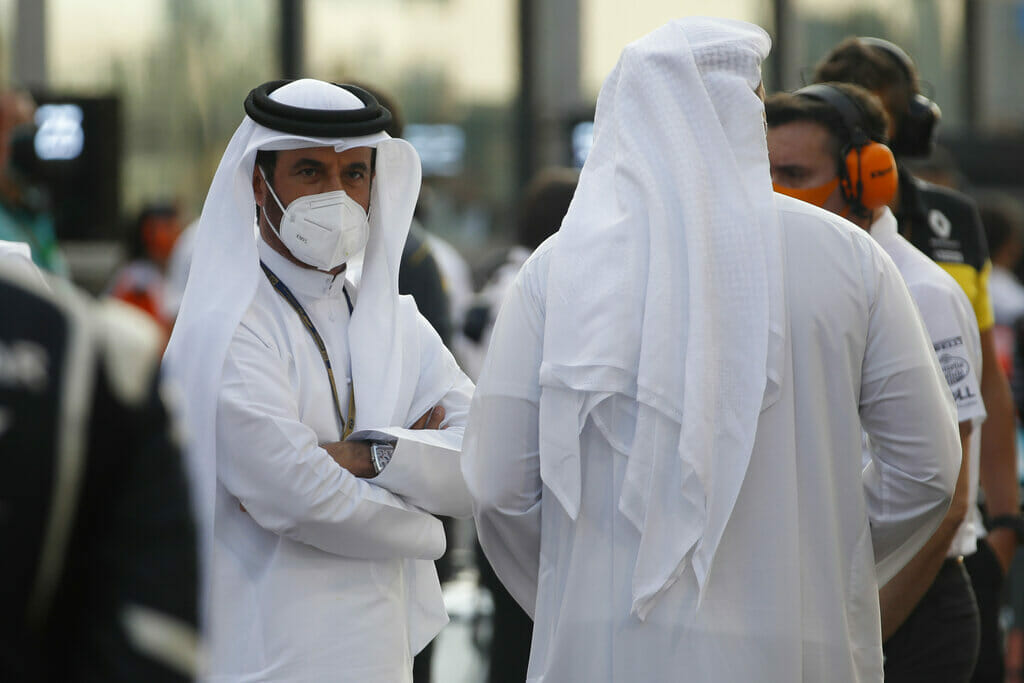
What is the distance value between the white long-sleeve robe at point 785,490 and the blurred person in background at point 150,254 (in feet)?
21.1

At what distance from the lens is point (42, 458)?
1.20 m

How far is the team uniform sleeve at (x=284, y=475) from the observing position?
2.60m

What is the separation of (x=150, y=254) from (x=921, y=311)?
700 centimetres

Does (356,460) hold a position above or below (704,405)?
below

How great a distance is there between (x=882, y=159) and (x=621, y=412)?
958 millimetres

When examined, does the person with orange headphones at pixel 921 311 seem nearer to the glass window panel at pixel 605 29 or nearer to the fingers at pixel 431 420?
the fingers at pixel 431 420

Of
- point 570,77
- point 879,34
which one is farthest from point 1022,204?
point 570,77

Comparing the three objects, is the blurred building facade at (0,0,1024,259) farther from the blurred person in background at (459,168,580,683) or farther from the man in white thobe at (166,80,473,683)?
the man in white thobe at (166,80,473,683)

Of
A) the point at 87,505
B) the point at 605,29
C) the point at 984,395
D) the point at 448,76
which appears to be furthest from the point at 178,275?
the point at 605,29

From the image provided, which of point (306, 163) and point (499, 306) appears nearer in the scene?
point (306, 163)

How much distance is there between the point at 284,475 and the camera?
8.50ft

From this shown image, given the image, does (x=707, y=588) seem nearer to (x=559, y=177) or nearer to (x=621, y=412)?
(x=621, y=412)

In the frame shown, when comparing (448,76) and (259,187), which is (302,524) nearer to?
(259,187)

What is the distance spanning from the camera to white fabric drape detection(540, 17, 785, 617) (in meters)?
2.31
